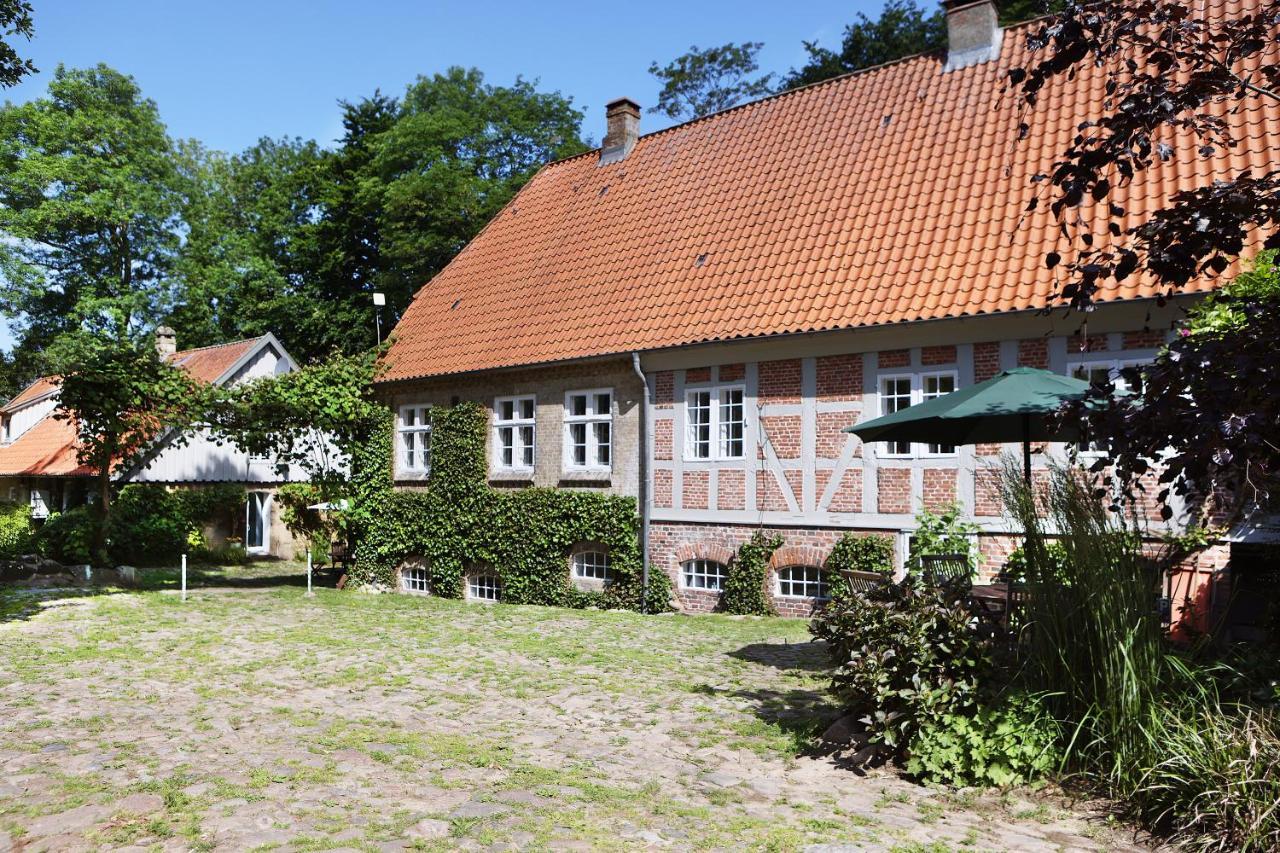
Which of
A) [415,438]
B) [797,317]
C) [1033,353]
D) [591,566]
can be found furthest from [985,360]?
[415,438]

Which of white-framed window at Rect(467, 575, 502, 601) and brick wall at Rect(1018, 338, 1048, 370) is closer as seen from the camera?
brick wall at Rect(1018, 338, 1048, 370)

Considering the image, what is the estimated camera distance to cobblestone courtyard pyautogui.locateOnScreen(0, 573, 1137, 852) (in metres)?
5.08

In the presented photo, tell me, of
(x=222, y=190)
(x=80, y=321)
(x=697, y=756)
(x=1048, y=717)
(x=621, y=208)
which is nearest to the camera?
(x=1048, y=717)

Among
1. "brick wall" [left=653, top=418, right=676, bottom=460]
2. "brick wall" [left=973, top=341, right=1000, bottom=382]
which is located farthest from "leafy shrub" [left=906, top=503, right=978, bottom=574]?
"brick wall" [left=653, top=418, right=676, bottom=460]

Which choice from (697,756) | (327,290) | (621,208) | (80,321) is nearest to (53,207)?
(80,321)

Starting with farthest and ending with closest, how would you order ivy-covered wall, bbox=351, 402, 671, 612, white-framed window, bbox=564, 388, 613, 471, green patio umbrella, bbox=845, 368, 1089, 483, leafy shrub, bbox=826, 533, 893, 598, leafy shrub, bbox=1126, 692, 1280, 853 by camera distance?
1. white-framed window, bbox=564, 388, 613, 471
2. ivy-covered wall, bbox=351, 402, 671, 612
3. leafy shrub, bbox=826, 533, 893, 598
4. green patio umbrella, bbox=845, 368, 1089, 483
5. leafy shrub, bbox=1126, 692, 1280, 853

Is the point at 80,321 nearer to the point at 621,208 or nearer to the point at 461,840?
the point at 621,208

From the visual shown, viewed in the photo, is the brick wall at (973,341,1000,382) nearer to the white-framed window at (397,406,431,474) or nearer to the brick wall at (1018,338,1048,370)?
the brick wall at (1018,338,1048,370)

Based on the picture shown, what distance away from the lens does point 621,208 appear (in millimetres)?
19016

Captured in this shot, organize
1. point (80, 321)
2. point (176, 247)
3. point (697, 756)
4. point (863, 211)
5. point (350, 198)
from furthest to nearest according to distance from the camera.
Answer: point (176, 247), point (80, 321), point (350, 198), point (863, 211), point (697, 756)

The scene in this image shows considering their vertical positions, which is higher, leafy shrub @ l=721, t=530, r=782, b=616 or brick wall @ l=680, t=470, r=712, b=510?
brick wall @ l=680, t=470, r=712, b=510

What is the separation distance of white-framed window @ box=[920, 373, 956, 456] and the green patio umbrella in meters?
3.25

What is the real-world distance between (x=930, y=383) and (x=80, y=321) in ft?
112

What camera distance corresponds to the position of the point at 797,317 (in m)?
13.9
